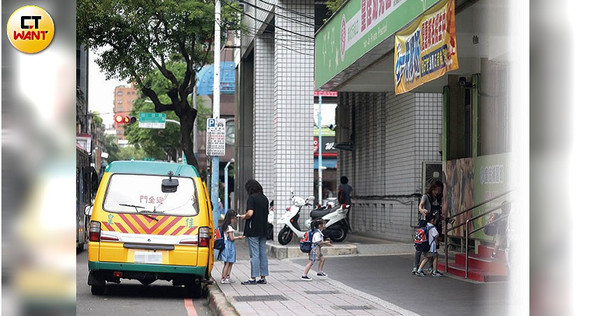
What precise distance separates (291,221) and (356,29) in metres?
7.63

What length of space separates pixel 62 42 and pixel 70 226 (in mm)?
525

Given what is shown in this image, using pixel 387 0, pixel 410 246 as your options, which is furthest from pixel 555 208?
pixel 410 246

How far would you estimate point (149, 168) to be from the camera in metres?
12.4

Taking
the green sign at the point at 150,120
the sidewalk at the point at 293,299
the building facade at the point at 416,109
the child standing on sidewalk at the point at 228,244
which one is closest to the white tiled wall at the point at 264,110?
the building facade at the point at 416,109

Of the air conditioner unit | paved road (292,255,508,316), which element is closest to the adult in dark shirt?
paved road (292,255,508,316)

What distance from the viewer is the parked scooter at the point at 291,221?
66.1ft

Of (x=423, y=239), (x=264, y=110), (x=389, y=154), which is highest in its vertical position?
(x=264, y=110)

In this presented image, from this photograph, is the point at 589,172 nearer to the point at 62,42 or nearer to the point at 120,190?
the point at 62,42

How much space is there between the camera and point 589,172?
2.78m

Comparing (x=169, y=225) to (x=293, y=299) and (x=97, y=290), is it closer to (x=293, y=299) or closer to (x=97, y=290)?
(x=97, y=290)

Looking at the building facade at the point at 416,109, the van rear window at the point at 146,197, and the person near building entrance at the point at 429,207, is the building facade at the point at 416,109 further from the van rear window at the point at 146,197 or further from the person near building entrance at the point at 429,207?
the van rear window at the point at 146,197

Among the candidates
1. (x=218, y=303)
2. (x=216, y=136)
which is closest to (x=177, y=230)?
(x=218, y=303)

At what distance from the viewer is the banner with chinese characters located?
8.60 m

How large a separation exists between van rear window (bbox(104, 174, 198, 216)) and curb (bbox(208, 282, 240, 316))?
1170 mm
